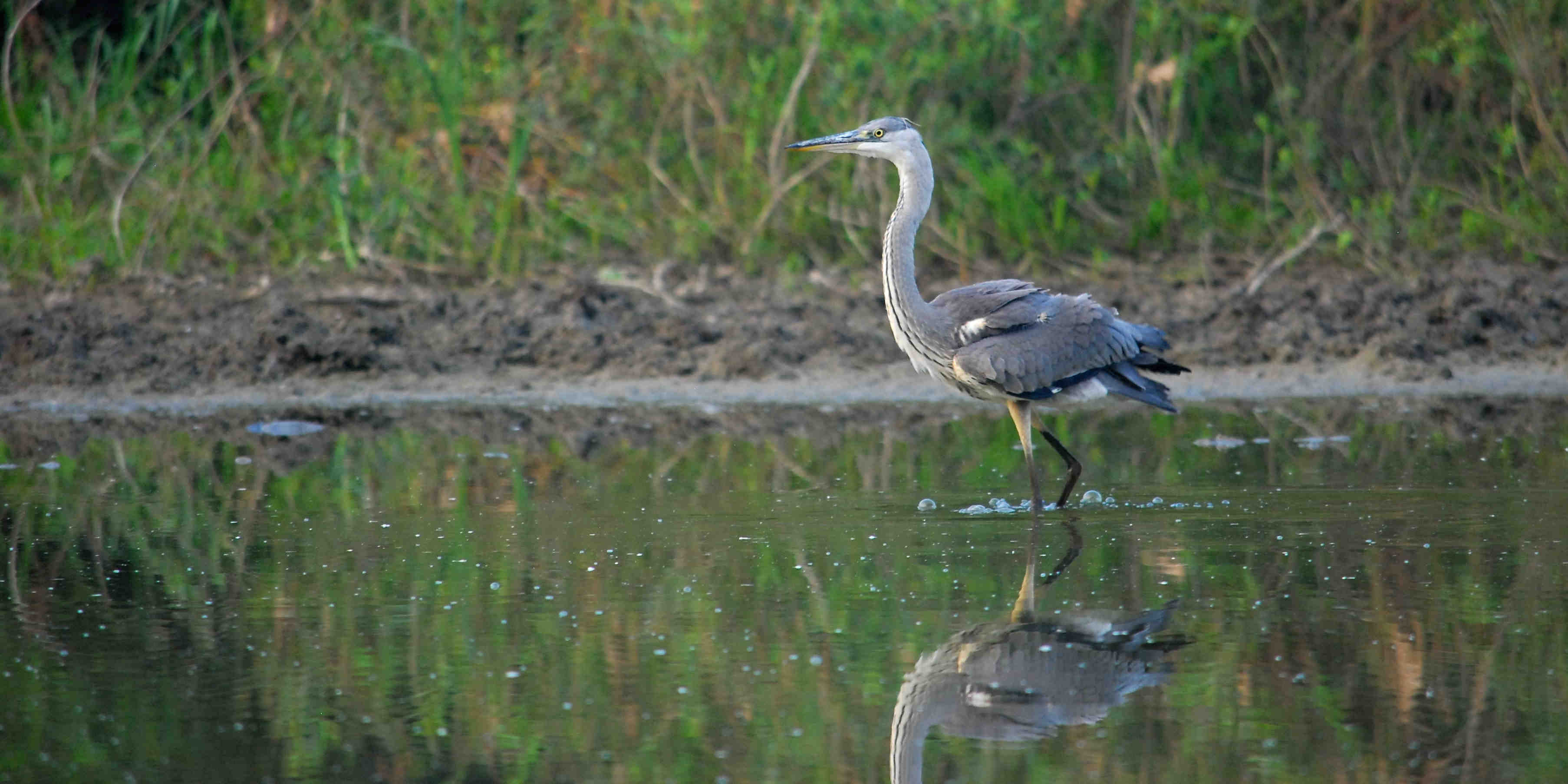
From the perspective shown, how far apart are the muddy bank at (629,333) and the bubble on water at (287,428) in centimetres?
69

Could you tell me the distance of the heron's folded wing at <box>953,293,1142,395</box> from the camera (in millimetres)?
6664

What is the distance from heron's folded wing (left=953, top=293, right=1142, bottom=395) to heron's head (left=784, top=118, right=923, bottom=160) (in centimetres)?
83

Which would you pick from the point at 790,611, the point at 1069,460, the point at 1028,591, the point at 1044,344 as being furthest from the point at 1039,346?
the point at 790,611

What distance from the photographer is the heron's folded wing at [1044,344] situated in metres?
6.66

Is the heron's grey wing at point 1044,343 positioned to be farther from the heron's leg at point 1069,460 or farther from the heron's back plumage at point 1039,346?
the heron's leg at point 1069,460

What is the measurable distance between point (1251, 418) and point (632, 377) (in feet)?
10.7

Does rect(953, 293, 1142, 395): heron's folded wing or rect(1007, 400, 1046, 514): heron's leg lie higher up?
rect(953, 293, 1142, 395): heron's folded wing

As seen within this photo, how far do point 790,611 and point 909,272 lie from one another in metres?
2.36

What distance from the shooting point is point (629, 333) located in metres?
9.95

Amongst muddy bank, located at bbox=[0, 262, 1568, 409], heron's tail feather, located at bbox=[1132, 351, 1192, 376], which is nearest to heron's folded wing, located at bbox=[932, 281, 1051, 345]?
heron's tail feather, located at bbox=[1132, 351, 1192, 376]

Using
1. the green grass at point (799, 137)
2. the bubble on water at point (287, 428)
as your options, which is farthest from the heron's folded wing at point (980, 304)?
the green grass at point (799, 137)

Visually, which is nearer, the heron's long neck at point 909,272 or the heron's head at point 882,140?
the heron's long neck at point 909,272

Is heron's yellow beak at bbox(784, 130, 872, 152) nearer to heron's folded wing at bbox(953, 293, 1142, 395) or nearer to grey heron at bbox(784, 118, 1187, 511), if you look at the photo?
grey heron at bbox(784, 118, 1187, 511)

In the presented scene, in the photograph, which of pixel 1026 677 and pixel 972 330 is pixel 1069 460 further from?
pixel 1026 677
